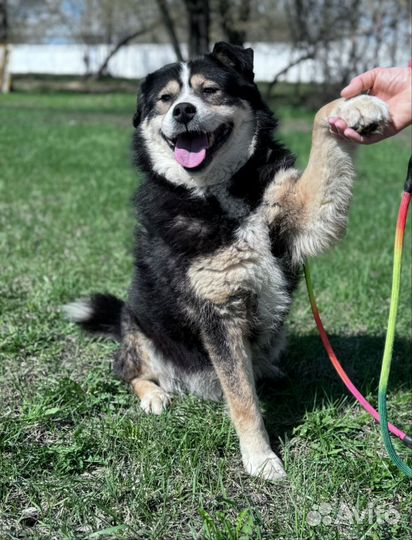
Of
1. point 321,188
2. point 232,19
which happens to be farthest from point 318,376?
point 232,19

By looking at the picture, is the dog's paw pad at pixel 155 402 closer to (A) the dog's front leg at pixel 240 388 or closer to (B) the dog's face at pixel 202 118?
(A) the dog's front leg at pixel 240 388

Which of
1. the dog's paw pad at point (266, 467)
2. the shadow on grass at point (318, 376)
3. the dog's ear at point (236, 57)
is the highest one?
the dog's ear at point (236, 57)

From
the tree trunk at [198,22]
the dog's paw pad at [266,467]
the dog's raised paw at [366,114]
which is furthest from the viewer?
the tree trunk at [198,22]

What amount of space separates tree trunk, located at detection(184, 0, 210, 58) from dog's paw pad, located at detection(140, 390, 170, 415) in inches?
729

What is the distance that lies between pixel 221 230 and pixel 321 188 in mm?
499

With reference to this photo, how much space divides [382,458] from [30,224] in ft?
15.3

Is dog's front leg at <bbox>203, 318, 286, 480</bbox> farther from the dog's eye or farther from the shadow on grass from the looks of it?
the dog's eye

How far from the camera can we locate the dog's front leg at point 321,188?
2252 mm

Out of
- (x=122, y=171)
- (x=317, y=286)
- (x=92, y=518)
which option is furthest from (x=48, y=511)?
(x=122, y=171)

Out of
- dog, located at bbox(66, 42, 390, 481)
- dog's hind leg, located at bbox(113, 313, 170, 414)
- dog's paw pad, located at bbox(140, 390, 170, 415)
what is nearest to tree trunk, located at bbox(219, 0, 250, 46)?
dog, located at bbox(66, 42, 390, 481)

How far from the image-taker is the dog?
2695 mm

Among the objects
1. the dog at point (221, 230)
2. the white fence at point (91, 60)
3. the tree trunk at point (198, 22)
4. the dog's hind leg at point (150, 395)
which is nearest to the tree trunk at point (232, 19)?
the tree trunk at point (198, 22)

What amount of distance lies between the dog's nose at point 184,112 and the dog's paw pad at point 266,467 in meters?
1.61

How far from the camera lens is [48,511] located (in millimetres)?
2297
